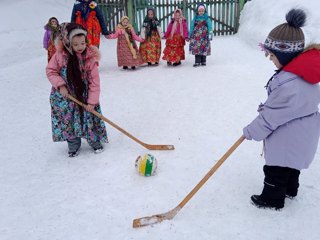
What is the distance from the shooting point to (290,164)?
2.42m

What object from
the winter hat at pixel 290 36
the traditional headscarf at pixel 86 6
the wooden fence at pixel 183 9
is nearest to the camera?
the winter hat at pixel 290 36

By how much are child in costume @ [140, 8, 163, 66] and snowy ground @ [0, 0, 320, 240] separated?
98cm

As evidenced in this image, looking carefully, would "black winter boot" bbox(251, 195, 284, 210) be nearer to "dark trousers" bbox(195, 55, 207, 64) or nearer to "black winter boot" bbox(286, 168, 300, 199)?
"black winter boot" bbox(286, 168, 300, 199)

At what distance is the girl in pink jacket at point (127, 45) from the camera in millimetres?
7242

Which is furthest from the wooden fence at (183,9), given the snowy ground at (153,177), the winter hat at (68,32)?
the winter hat at (68,32)

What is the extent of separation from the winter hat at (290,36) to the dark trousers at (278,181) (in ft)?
2.86

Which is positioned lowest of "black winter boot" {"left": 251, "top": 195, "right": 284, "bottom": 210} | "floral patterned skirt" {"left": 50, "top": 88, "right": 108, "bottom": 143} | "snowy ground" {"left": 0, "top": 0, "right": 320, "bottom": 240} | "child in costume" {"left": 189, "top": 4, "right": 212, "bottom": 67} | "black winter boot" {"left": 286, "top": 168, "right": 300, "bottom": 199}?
"snowy ground" {"left": 0, "top": 0, "right": 320, "bottom": 240}

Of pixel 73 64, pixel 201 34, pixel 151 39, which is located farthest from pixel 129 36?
pixel 73 64

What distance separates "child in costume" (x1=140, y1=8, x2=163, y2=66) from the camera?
7.48 m

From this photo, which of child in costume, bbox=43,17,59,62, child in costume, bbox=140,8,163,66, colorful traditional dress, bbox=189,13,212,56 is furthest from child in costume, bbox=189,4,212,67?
child in costume, bbox=43,17,59,62

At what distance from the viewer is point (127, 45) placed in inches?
289

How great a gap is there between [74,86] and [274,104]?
2034mm

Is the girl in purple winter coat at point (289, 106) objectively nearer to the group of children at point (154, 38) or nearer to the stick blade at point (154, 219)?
the stick blade at point (154, 219)

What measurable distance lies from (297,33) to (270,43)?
182 mm
